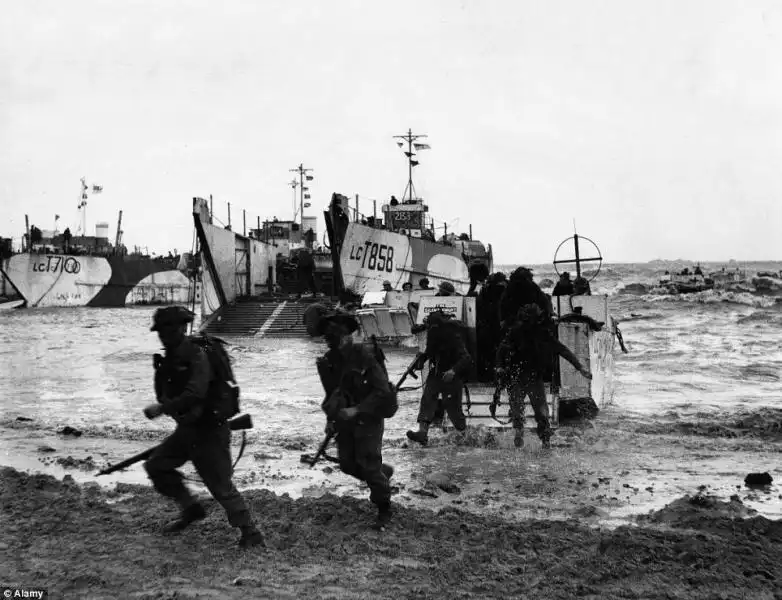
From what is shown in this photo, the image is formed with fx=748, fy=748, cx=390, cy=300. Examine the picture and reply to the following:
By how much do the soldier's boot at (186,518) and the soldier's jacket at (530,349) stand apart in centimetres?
411

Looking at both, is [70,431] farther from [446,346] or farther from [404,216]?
[404,216]

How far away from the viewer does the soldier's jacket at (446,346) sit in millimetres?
8594

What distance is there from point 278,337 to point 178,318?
19.6 meters

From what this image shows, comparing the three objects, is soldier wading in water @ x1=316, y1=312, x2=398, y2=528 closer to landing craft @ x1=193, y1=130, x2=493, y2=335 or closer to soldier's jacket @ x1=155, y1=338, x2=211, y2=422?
soldier's jacket @ x1=155, y1=338, x2=211, y2=422

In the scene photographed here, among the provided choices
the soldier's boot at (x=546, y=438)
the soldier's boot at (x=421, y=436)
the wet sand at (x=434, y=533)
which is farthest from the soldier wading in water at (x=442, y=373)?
the soldier's boot at (x=546, y=438)

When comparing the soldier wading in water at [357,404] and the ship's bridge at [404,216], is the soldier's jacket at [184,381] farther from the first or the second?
the ship's bridge at [404,216]

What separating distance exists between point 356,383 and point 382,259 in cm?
2153

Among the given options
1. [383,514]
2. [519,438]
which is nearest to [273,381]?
[519,438]

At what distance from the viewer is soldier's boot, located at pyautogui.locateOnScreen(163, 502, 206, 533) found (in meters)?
4.97

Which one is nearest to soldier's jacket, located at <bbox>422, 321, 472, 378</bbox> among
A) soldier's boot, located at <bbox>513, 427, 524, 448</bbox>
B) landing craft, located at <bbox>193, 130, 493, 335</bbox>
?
soldier's boot, located at <bbox>513, 427, 524, 448</bbox>

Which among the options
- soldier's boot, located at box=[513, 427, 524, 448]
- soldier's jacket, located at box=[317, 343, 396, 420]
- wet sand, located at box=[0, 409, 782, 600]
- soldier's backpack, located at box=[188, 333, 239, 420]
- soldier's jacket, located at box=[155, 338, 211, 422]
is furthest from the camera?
soldier's boot, located at box=[513, 427, 524, 448]

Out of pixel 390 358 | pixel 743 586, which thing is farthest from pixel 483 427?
pixel 390 358

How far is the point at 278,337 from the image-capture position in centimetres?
2417

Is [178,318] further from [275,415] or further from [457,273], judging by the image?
[457,273]
